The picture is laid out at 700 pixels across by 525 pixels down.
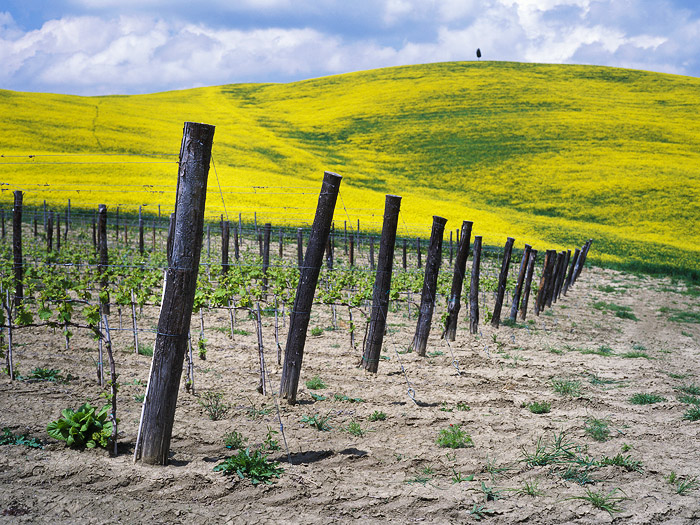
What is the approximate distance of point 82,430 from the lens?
16.5 feet

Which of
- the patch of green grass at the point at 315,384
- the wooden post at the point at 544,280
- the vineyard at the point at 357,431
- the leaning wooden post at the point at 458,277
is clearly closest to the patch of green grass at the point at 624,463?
the vineyard at the point at 357,431

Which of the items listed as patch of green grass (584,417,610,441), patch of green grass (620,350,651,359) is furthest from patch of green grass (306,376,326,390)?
patch of green grass (620,350,651,359)

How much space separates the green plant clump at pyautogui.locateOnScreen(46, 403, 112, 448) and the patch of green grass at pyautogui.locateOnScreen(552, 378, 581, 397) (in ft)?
17.9

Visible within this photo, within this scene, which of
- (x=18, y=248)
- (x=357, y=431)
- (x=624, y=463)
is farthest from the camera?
(x=18, y=248)

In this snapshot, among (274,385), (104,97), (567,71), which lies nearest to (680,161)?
(567,71)

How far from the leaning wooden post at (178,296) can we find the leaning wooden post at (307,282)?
1.85 metres

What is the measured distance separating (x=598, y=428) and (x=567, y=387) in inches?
69.4

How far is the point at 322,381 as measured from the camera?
7.75 m

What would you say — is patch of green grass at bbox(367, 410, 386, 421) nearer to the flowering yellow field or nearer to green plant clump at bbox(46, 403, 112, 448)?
green plant clump at bbox(46, 403, 112, 448)

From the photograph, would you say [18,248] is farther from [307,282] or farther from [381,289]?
[307,282]

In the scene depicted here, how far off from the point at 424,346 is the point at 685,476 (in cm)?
502

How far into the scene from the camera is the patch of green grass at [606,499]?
440 centimetres

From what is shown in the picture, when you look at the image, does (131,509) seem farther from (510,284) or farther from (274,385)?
(510,284)

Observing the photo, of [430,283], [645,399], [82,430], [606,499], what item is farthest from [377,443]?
[430,283]
